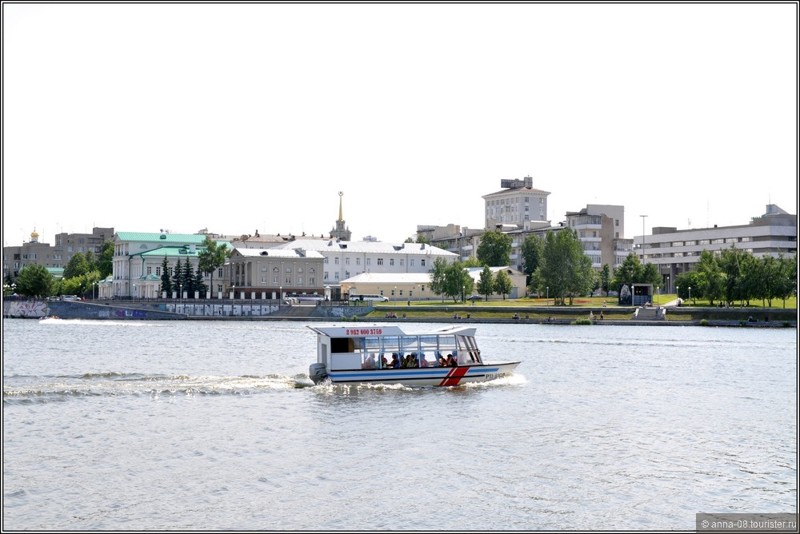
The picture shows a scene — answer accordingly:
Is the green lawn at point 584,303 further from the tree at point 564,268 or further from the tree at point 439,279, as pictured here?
the tree at point 564,268

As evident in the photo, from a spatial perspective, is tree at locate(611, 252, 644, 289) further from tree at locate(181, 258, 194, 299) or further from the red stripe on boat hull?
the red stripe on boat hull

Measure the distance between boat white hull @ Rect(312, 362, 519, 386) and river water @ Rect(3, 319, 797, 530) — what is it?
0.74m

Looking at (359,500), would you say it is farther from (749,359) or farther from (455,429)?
(749,359)

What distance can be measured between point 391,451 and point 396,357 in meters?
17.4

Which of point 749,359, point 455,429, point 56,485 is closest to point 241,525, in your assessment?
point 56,485

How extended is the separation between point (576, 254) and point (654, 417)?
112880 millimetres

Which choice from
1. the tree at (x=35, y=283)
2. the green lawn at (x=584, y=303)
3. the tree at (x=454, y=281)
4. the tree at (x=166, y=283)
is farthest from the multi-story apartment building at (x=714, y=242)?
the tree at (x=35, y=283)

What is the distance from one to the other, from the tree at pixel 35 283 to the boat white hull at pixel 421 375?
469ft

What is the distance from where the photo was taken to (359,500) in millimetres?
27156

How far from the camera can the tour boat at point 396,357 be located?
164ft

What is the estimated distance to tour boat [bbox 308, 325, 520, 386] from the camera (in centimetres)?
5012

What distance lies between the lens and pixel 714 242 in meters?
184

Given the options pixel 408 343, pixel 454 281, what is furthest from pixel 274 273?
pixel 408 343

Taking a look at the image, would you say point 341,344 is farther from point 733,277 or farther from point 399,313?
point 399,313
